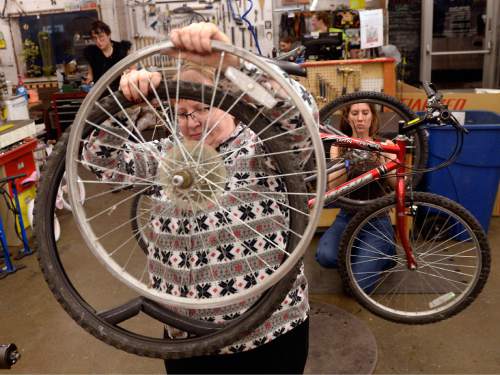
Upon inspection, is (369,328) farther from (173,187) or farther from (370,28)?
(370,28)

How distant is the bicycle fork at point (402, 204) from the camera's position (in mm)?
2146

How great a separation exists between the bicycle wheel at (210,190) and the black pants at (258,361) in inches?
9.6

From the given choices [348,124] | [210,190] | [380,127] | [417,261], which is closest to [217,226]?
[210,190]

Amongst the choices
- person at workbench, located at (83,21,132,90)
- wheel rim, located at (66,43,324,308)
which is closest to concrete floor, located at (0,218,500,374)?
wheel rim, located at (66,43,324,308)

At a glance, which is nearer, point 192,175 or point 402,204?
point 192,175

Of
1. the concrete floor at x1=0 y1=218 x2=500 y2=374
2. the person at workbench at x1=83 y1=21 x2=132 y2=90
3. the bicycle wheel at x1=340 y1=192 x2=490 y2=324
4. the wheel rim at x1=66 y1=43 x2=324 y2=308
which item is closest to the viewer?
the wheel rim at x1=66 y1=43 x2=324 y2=308

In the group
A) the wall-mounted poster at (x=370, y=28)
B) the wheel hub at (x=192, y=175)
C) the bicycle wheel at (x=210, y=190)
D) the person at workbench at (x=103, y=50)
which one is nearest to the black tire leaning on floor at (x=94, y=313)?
the bicycle wheel at (x=210, y=190)

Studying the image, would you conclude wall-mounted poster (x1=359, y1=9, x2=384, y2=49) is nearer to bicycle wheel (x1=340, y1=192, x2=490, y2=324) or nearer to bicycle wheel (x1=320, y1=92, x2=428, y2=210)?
bicycle wheel (x1=320, y1=92, x2=428, y2=210)

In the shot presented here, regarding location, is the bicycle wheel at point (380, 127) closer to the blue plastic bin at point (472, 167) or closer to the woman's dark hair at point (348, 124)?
the woman's dark hair at point (348, 124)

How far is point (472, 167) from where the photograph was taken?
3.24 m

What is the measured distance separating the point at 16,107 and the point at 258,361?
11.3ft

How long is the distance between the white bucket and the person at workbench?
1101mm

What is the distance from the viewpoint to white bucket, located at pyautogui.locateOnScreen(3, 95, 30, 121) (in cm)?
391

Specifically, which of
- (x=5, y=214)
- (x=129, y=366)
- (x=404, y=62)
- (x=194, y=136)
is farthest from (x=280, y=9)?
(x=194, y=136)
